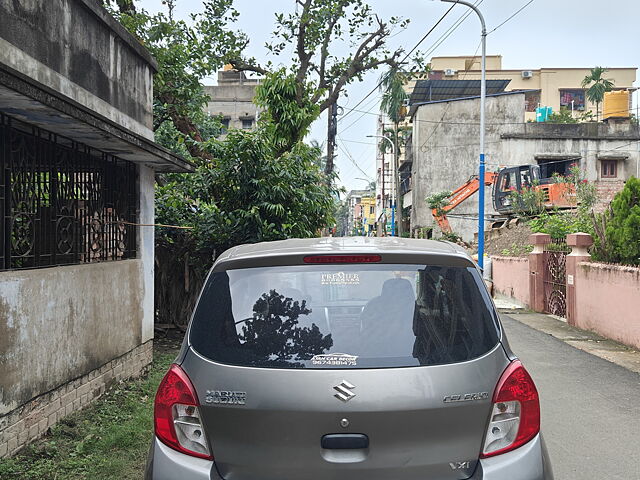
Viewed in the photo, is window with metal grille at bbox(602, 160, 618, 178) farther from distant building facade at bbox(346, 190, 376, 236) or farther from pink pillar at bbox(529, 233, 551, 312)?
distant building facade at bbox(346, 190, 376, 236)

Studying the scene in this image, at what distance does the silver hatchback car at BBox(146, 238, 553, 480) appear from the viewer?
2680 mm

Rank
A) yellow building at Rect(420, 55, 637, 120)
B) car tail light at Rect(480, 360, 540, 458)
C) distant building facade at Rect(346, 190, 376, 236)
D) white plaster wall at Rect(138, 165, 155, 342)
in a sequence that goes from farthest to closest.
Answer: distant building facade at Rect(346, 190, 376, 236) → yellow building at Rect(420, 55, 637, 120) → white plaster wall at Rect(138, 165, 155, 342) → car tail light at Rect(480, 360, 540, 458)

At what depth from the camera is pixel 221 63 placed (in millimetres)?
19266

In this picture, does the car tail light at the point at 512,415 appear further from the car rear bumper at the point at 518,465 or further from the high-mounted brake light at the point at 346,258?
the high-mounted brake light at the point at 346,258

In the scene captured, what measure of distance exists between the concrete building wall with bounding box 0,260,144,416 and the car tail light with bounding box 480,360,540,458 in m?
3.84

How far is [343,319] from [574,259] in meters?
12.1

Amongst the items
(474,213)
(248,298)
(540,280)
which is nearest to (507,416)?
(248,298)

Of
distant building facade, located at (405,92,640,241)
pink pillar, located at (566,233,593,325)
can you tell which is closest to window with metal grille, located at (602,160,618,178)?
distant building facade, located at (405,92,640,241)

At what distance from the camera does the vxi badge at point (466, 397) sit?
2.71 metres

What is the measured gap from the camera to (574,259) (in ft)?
45.8

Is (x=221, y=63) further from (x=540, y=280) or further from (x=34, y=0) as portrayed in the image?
(x=34, y=0)

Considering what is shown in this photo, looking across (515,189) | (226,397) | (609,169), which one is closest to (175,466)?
(226,397)

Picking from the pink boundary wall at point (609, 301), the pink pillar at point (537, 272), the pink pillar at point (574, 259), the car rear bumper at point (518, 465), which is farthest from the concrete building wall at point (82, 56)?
the pink pillar at point (537, 272)

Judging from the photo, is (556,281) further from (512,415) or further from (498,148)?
(498,148)
